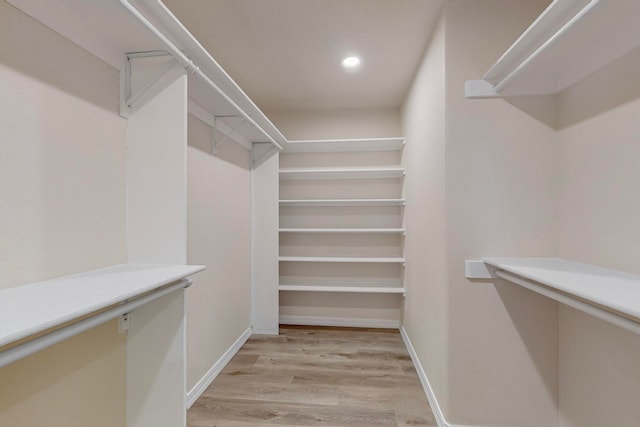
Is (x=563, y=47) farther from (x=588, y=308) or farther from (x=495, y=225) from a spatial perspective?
(x=588, y=308)

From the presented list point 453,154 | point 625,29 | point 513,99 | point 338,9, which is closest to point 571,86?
point 513,99

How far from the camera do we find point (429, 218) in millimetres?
2061

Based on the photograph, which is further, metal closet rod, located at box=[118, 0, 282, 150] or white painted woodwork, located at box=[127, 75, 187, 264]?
white painted woodwork, located at box=[127, 75, 187, 264]

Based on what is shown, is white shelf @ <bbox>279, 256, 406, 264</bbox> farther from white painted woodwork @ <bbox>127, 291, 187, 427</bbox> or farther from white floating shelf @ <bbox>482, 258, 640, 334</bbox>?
white painted woodwork @ <bbox>127, 291, 187, 427</bbox>

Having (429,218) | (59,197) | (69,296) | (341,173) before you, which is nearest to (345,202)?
(341,173)

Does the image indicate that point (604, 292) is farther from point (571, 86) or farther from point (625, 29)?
point (571, 86)

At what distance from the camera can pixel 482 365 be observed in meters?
1.63

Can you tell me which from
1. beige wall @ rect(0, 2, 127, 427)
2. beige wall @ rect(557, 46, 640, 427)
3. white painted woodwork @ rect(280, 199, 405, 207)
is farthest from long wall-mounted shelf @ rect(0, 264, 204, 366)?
white painted woodwork @ rect(280, 199, 405, 207)

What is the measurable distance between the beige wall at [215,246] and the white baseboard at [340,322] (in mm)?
552

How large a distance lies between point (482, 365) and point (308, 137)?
267 cm

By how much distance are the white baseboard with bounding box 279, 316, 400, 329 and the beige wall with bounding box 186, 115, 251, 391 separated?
0.55 m

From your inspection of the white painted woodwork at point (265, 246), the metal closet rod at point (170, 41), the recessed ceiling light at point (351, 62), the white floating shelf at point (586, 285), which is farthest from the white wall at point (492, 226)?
the white painted woodwork at point (265, 246)

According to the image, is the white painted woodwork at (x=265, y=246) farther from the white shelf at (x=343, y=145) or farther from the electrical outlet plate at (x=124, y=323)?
the electrical outlet plate at (x=124, y=323)

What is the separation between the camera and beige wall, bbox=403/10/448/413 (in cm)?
175
